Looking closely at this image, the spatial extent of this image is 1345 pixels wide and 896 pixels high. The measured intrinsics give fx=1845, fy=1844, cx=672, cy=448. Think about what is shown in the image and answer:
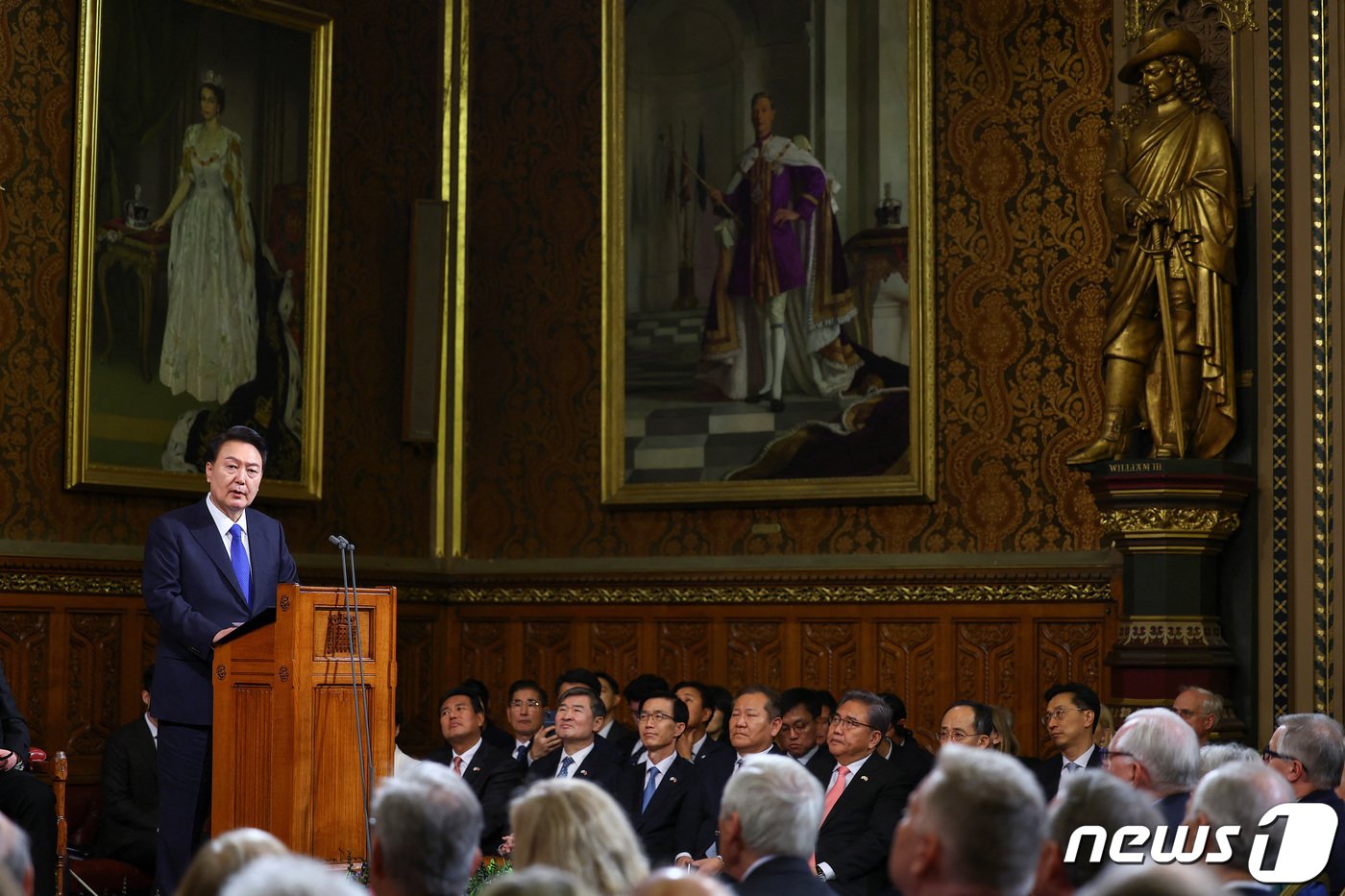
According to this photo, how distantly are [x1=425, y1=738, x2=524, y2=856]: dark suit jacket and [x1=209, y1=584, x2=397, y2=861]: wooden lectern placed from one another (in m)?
2.03

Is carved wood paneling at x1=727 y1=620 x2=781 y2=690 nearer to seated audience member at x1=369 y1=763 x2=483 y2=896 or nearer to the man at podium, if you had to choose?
the man at podium

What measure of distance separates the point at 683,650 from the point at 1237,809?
718 centimetres

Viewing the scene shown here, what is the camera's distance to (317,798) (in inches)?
232

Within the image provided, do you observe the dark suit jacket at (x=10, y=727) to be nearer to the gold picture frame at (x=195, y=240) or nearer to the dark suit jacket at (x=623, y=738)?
the gold picture frame at (x=195, y=240)

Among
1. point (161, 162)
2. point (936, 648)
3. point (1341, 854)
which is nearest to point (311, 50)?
point (161, 162)

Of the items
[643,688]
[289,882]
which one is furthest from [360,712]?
[643,688]

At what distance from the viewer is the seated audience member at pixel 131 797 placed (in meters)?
8.80

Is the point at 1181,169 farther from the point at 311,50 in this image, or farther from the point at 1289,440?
the point at 311,50

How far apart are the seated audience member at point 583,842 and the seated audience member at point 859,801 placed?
3854 millimetres

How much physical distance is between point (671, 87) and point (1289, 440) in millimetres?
4278

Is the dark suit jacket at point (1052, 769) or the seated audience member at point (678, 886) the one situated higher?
the seated audience member at point (678, 886)

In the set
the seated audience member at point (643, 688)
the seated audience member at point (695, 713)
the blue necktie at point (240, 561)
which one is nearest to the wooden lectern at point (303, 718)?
the blue necktie at point (240, 561)

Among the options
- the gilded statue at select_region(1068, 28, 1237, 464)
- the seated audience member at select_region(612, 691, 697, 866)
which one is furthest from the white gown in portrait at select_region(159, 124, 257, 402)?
the gilded statue at select_region(1068, 28, 1237, 464)

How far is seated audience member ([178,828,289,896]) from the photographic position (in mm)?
2984
